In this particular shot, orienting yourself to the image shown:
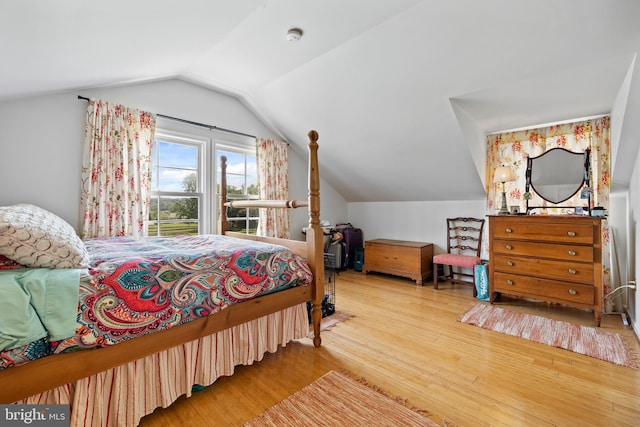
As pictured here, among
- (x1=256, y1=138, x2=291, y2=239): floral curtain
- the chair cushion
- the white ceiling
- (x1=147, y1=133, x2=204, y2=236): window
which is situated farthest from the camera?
(x1=256, y1=138, x2=291, y2=239): floral curtain

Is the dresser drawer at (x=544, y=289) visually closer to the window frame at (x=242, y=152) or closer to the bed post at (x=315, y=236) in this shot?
the bed post at (x=315, y=236)

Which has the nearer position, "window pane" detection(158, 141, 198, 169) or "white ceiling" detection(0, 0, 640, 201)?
"white ceiling" detection(0, 0, 640, 201)

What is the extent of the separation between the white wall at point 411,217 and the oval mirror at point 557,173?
67 centimetres

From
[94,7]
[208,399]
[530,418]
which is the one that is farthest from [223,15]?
[530,418]

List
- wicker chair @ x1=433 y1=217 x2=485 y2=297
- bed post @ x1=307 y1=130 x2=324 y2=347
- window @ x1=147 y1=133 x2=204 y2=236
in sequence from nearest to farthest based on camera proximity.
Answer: bed post @ x1=307 y1=130 x2=324 y2=347 < window @ x1=147 y1=133 x2=204 y2=236 < wicker chair @ x1=433 y1=217 x2=485 y2=297

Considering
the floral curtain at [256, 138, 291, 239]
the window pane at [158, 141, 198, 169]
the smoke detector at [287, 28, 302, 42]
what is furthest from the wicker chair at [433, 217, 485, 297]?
the window pane at [158, 141, 198, 169]

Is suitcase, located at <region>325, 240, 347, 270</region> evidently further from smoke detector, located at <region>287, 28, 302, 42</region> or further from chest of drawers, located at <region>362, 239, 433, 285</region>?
smoke detector, located at <region>287, 28, 302, 42</region>

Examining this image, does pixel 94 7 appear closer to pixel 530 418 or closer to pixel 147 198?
pixel 147 198

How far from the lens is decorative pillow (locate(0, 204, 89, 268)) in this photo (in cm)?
127

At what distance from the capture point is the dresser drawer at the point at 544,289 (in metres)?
2.63

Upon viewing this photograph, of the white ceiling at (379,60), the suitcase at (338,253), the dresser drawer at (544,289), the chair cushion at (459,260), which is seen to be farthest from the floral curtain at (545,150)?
the suitcase at (338,253)

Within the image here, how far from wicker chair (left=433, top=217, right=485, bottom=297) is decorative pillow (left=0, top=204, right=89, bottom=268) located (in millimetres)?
3650

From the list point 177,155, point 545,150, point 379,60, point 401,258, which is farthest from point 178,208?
point 545,150

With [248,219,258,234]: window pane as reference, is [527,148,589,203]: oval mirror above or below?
above
